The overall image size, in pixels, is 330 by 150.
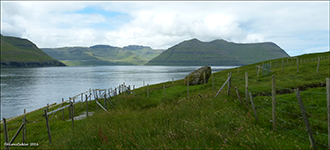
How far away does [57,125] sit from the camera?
18.6 m

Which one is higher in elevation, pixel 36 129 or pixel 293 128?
pixel 293 128

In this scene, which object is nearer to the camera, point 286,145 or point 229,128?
point 286,145

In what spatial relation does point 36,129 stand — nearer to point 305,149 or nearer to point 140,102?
point 140,102

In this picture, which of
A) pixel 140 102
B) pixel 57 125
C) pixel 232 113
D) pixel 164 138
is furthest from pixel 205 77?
pixel 164 138

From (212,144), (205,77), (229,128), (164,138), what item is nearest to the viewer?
(212,144)

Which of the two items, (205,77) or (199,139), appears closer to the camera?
(199,139)

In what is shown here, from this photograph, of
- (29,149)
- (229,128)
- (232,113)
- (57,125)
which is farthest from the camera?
(57,125)

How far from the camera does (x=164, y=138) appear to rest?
6.71 m

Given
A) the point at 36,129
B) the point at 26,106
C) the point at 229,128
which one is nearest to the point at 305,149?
the point at 229,128

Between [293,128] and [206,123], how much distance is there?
3813mm

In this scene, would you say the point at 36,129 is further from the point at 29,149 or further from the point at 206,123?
the point at 206,123

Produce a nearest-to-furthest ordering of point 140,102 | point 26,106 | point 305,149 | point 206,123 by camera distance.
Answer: point 305,149 < point 206,123 < point 140,102 < point 26,106

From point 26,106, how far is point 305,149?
191ft

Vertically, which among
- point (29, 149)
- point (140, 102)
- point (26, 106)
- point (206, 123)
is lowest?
point (26, 106)
